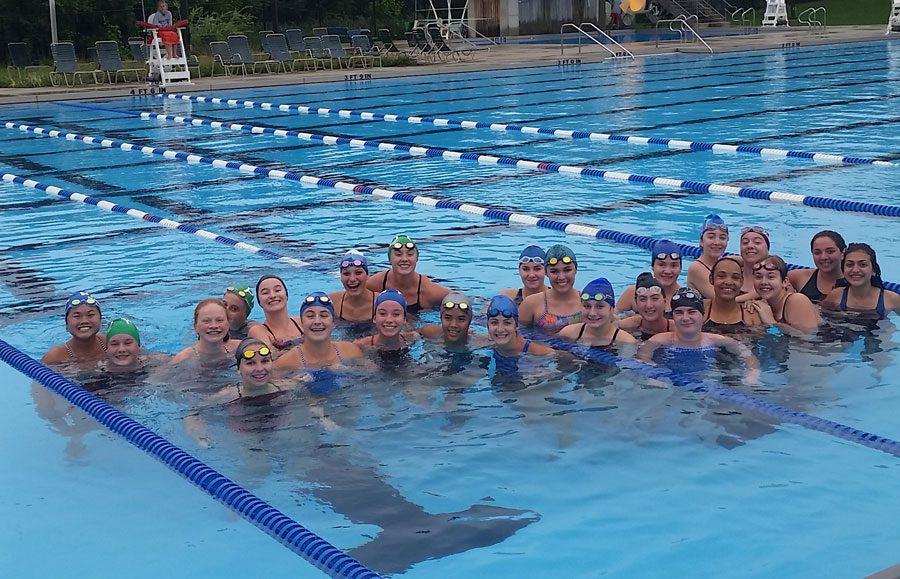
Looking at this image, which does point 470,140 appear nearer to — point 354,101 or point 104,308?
point 354,101

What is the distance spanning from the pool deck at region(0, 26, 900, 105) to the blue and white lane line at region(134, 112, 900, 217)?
15.8ft

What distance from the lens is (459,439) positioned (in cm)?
505

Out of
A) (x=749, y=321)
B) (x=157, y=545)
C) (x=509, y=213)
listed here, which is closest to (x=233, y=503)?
(x=157, y=545)

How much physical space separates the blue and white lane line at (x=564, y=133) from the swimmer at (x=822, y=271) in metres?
4.72

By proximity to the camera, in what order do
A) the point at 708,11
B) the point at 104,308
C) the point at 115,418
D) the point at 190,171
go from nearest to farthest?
the point at 115,418 → the point at 104,308 → the point at 190,171 → the point at 708,11

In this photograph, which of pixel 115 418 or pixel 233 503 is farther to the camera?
pixel 115 418

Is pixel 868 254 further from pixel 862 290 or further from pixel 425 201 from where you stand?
pixel 425 201

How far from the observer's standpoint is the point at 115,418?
17.1ft

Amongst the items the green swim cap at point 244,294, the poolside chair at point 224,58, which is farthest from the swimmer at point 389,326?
the poolside chair at point 224,58

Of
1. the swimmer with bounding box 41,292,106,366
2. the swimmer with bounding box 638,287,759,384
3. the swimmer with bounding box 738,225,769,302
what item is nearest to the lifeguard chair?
the swimmer with bounding box 41,292,106,366

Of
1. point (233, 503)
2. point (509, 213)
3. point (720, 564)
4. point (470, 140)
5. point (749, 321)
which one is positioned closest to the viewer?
point (720, 564)

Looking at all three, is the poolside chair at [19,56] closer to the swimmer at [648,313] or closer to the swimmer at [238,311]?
the swimmer at [238,311]

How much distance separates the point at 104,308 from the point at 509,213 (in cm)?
336

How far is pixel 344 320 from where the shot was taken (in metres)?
6.74
